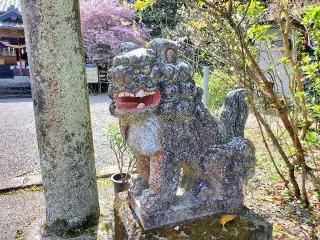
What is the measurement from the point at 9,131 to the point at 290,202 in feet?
20.9

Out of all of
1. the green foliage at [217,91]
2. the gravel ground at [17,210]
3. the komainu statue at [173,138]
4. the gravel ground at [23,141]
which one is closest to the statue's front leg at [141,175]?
the komainu statue at [173,138]

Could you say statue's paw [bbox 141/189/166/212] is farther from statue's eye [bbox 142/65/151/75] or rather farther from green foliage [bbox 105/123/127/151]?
green foliage [bbox 105/123/127/151]

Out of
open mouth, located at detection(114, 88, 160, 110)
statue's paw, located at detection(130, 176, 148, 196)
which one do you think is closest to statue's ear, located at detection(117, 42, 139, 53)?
open mouth, located at detection(114, 88, 160, 110)

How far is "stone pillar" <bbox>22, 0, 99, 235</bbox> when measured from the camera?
2.48 metres

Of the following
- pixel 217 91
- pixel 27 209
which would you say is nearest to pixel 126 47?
pixel 27 209

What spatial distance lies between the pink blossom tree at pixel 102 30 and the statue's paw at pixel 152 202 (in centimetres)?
1247

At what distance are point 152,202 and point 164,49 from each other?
87 centimetres

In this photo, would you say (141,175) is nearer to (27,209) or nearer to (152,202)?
(152,202)

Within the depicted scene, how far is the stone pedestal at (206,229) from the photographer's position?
1975mm

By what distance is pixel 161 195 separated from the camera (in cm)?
199

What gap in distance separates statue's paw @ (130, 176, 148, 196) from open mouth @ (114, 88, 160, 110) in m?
0.57

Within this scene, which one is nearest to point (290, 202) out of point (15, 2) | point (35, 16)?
point (35, 16)

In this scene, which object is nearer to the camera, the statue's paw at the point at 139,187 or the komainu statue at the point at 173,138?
the komainu statue at the point at 173,138

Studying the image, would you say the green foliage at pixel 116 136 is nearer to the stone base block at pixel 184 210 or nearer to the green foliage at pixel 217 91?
the stone base block at pixel 184 210
